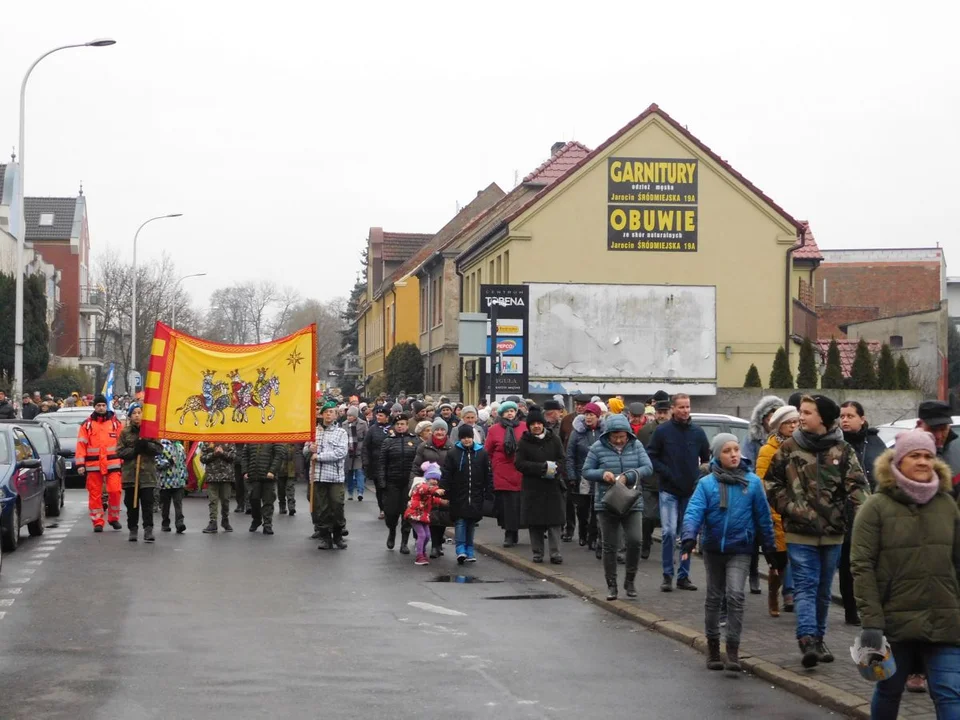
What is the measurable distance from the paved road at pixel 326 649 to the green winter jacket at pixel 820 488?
3.41 feet

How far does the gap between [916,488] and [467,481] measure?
10.3 meters

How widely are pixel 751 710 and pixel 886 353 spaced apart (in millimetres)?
35111

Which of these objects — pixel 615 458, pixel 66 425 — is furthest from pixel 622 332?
pixel 615 458

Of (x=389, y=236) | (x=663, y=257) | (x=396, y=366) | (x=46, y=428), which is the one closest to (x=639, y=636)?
(x=46, y=428)

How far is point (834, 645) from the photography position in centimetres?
1041

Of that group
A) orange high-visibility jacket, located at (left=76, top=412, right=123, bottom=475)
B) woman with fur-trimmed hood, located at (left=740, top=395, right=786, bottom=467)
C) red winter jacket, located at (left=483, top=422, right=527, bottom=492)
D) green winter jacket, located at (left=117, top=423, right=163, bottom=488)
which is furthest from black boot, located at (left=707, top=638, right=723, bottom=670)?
orange high-visibility jacket, located at (left=76, top=412, right=123, bottom=475)

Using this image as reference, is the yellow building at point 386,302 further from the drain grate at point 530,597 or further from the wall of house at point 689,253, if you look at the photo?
the drain grate at point 530,597

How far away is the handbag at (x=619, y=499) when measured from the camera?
13.1 m

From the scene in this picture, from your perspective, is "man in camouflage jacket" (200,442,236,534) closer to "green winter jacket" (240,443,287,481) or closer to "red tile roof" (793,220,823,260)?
"green winter jacket" (240,443,287,481)

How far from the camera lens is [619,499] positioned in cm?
1306

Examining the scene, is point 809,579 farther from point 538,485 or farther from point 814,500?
point 538,485

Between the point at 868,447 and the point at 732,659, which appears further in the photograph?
the point at 868,447

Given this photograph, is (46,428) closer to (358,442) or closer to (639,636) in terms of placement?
(358,442)

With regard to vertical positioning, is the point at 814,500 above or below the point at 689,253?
below
